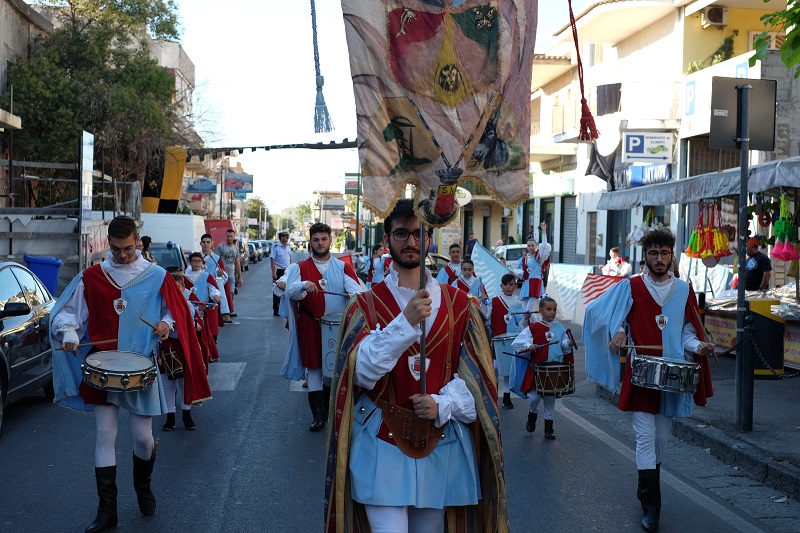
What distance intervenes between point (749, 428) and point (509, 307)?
338cm

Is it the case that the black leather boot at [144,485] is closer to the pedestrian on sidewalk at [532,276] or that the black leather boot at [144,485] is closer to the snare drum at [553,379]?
the snare drum at [553,379]

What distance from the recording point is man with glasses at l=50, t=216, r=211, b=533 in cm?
602

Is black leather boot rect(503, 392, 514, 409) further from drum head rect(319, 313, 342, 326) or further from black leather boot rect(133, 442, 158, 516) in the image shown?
black leather boot rect(133, 442, 158, 516)

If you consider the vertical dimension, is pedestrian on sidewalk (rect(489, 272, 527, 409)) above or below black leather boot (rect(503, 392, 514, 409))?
above

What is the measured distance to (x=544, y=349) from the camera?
9.31 metres

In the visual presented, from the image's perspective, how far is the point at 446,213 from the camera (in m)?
3.87

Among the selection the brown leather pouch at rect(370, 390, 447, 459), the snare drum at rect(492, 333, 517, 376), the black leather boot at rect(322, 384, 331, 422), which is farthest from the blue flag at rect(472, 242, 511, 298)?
the brown leather pouch at rect(370, 390, 447, 459)

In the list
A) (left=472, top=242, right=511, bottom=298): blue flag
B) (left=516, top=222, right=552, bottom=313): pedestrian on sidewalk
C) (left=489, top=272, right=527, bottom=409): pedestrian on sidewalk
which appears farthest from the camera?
(left=516, top=222, right=552, bottom=313): pedestrian on sidewalk

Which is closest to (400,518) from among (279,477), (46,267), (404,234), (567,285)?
(404,234)

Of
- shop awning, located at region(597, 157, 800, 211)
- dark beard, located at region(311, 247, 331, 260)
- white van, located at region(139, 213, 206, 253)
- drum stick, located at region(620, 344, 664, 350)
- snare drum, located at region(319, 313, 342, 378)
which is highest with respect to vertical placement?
shop awning, located at region(597, 157, 800, 211)

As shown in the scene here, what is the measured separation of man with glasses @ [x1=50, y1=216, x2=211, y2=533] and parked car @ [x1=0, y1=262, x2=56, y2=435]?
8.84 feet

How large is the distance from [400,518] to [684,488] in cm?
442

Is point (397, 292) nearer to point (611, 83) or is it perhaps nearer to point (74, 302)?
point (74, 302)

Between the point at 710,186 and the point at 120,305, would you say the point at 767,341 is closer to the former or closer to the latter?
the point at 710,186
